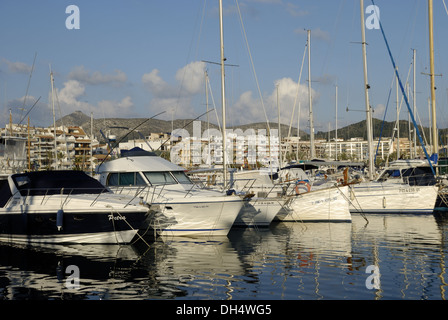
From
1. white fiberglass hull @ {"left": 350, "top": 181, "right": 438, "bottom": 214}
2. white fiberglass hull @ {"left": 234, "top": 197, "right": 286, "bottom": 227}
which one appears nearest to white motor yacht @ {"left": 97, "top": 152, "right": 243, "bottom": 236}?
white fiberglass hull @ {"left": 234, "top": 197, "right": 286, "bottom": 227}

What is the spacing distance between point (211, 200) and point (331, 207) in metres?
8.08

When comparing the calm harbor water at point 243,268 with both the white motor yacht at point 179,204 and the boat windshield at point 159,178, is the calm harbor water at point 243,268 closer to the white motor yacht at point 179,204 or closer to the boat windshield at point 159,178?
the white motor yacht at point 179,204

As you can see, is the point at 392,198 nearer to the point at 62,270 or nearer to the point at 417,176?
the point at 417,176

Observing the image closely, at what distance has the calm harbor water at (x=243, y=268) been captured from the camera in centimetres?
1102

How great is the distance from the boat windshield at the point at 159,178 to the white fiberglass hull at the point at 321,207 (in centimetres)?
648

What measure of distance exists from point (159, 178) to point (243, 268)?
26.7 ft

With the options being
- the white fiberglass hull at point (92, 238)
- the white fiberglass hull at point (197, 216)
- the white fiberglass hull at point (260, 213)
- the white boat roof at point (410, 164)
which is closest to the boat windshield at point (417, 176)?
the white boat roof at point (410, 164)

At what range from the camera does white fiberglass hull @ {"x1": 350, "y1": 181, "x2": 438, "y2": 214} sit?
27438mm

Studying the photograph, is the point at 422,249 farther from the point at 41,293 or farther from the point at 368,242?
the point at 41,293

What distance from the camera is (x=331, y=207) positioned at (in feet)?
78.8

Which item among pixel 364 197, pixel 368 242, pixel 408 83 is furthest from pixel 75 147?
pixel 368 242

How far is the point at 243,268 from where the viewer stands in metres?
13.7

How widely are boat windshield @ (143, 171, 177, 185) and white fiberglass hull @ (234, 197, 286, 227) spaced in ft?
12.0

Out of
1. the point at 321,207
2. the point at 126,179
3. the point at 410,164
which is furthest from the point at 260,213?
the point at 410,164
